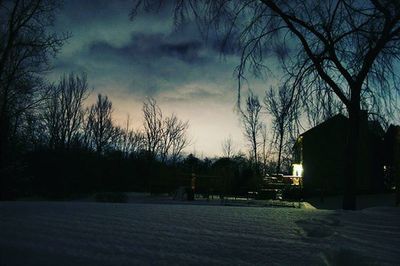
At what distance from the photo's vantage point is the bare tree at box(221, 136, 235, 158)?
4253 cm

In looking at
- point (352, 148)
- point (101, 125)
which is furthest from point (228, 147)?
point (352, 148)

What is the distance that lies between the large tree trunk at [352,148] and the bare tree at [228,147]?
3170 cm

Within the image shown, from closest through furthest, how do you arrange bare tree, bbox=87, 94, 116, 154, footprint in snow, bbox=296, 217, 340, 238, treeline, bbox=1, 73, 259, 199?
footprint in snow, bbox=296, 217, 340, 238 → treeline, bbox=1, 73, 259, 199 → bare tree, bbox=87, 94, 116, 154

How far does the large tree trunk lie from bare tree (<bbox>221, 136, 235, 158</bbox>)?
1248 inches

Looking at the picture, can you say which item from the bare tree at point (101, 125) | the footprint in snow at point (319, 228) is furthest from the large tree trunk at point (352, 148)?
the bare tree at point (101, 125)

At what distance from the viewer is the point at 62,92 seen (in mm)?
33625

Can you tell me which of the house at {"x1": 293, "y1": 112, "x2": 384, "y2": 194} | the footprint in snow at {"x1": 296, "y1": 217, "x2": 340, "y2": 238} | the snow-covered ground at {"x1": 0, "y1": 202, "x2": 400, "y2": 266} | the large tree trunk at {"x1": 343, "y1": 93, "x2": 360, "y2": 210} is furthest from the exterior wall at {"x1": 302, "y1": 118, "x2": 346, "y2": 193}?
the snow-covered ground at {"x1": 0, "y1": 202, "x2": 400, "y2": 266}

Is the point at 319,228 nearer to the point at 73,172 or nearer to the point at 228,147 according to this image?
the point at 73,172

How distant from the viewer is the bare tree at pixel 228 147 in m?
42.5

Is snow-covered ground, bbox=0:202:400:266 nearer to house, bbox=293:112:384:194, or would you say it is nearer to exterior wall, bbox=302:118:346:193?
house, bbox=293:112:384:194

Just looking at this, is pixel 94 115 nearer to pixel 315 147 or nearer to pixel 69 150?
pixel 69 150

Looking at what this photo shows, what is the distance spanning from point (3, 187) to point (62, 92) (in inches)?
683

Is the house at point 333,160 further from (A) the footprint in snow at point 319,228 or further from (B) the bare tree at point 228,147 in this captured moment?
(A) the footprint in snow at point 319,228

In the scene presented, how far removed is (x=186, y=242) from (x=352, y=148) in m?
8.63
